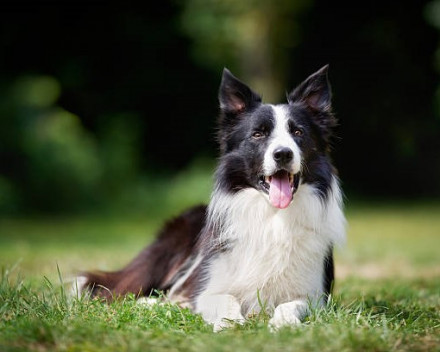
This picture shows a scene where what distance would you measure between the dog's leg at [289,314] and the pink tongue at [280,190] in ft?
2.12

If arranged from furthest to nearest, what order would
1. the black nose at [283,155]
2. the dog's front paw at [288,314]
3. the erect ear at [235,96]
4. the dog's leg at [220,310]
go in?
the erect ear at [235,96] < the black nose at [283,155] < the dog's leg at [220,310] < the dog's front paw at [288,314]

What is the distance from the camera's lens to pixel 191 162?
18.5m

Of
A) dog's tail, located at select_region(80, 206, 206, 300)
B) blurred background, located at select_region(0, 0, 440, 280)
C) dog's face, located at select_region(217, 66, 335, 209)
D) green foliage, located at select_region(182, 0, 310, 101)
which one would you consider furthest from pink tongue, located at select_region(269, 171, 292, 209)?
green foliage, located at select_region(182, 0, 310, 101)

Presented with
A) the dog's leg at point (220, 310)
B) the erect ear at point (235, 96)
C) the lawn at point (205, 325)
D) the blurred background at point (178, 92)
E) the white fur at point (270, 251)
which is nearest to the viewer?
the lawn at point (205, 325)

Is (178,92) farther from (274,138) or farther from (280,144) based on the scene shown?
(280,144)

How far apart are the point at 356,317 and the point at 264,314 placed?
59 cm

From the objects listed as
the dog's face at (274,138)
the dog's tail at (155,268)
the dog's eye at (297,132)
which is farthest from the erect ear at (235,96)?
the dog's tail at (155,268)

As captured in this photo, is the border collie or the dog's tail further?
the dog's tail

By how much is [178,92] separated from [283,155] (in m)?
15.1

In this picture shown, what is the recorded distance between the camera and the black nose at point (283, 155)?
419cm

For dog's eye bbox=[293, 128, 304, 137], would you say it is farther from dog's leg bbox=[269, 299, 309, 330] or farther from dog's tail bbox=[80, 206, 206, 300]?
dog's tail bbox=[80, 206, 206, 300]

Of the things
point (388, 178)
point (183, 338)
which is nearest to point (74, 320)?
point (183, 338)

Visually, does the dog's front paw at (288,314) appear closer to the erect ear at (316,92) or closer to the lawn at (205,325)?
the lawn at (205,325)

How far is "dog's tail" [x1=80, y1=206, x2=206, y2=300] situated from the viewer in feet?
17.0
